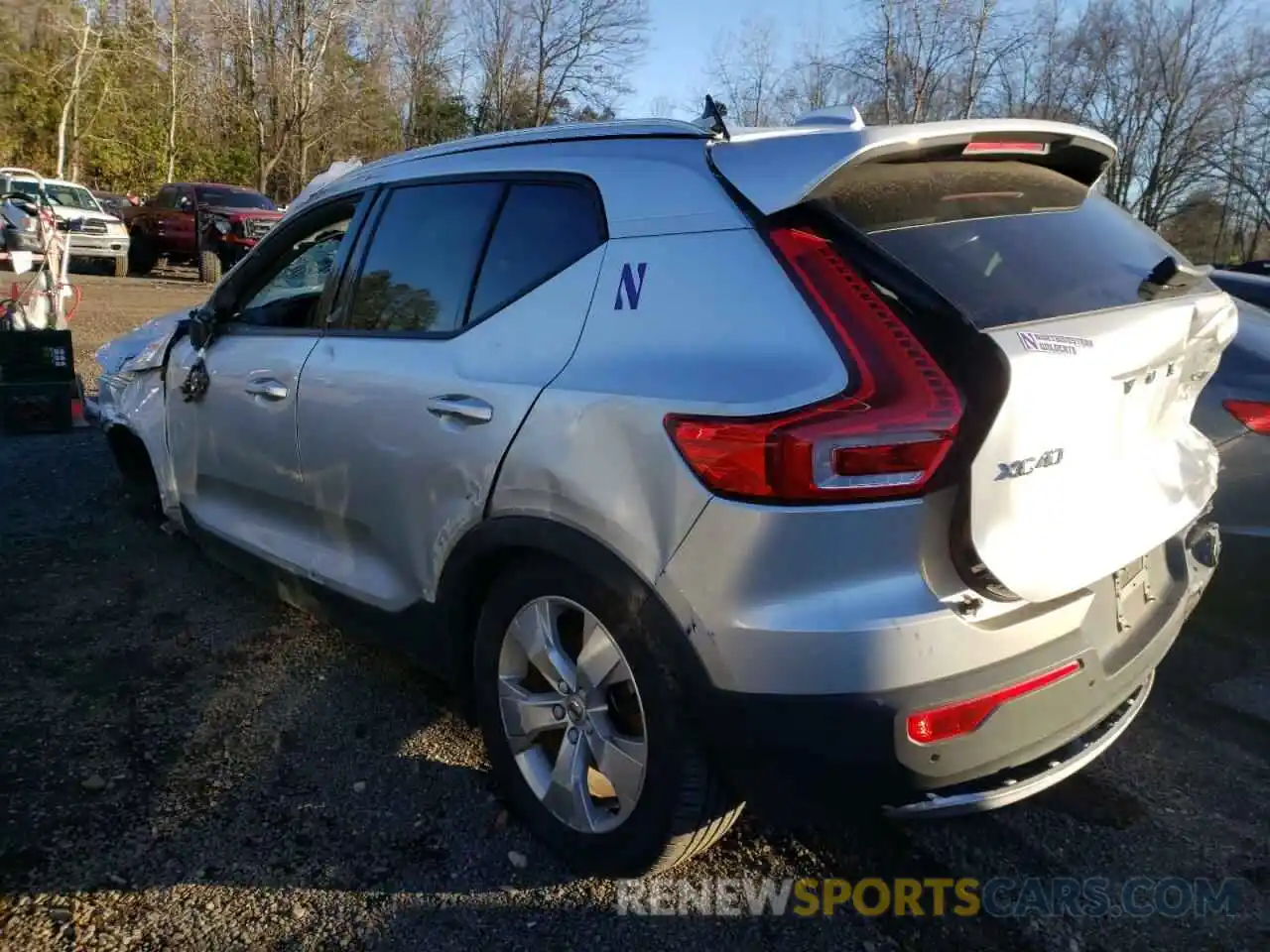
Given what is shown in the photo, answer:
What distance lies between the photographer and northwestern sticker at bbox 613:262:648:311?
231cm

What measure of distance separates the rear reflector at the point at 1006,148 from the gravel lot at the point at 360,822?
1614 mm

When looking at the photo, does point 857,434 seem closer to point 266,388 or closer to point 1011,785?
point 1011,785

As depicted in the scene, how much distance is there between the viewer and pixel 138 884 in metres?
2.46

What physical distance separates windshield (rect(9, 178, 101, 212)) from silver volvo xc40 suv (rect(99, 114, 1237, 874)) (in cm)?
1945

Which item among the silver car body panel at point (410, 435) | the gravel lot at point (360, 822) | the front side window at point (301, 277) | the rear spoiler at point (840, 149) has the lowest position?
the gravel lot at point (360, 822)

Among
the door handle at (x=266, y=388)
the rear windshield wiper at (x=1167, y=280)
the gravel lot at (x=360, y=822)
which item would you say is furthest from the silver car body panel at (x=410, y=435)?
the rear windshield wiper at (x=1167, y=280)

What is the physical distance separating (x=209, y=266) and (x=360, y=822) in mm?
17458

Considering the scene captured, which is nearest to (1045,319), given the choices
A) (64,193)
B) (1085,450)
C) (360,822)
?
(1085,450)

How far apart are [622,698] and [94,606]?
273 centimetres

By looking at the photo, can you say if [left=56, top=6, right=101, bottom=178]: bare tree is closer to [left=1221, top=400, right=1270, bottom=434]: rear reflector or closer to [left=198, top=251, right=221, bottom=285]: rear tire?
[left=198, top=251, right=221, bottom=285]: rear tire

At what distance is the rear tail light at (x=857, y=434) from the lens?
192 cm

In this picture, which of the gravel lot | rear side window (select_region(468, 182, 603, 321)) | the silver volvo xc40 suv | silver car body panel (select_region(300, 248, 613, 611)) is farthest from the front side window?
the gravel lot

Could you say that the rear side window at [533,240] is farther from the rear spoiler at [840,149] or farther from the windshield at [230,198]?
the windshield at [230,198]

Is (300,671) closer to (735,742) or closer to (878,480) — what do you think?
(735,742)
